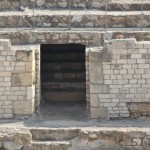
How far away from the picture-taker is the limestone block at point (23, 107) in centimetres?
1193

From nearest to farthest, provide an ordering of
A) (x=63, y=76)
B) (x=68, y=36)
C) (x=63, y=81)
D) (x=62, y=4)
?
(x=68, y=36)
(x=63, y=81)
(x=63, y=76)
(x=62, y=4)

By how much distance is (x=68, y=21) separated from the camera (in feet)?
46.9

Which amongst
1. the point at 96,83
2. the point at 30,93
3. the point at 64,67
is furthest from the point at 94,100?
the point at 64,67

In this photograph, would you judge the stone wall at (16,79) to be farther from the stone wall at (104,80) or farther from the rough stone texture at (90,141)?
the rough stone texture at (90,141)

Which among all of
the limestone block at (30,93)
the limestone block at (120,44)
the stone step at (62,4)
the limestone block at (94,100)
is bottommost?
the limestone block at (94,100)

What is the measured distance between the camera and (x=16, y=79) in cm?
1185

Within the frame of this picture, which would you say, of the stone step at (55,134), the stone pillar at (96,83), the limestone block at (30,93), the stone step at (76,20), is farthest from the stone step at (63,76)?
the stone step at (55,134)

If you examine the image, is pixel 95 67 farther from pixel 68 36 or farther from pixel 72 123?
pixel 68 36

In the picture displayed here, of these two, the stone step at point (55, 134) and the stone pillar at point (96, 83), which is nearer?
the stone step at point (55, 134)

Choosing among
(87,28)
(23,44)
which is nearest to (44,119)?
(23,44)

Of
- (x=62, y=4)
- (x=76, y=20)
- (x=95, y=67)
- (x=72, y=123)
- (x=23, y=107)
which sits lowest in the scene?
(x=72, y=123)

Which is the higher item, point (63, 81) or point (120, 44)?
point (120, 44)

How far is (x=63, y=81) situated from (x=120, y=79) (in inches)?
110

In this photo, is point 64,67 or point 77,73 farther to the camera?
point 64,67
